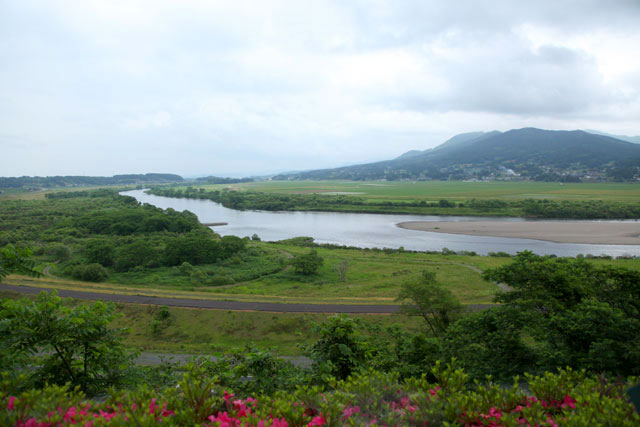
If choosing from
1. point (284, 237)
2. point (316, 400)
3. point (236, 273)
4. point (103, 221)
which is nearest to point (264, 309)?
point (236, 273)

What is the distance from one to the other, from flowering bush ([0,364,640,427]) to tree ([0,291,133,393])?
1.22m

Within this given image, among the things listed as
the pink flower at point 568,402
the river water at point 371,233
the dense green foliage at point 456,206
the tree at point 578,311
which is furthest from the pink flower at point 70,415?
the dense green foliage at point 456,206

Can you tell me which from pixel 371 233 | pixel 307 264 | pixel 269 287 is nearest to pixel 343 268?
pixel 307 264

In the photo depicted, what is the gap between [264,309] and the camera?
21016 millimetres

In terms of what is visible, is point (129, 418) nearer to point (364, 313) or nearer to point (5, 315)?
point (5, 315)

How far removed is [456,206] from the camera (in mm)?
74688

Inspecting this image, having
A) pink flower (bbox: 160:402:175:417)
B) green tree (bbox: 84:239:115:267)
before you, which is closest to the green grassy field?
green tree (bbox: 84:239:115:267)

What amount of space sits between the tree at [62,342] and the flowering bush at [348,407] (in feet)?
3.99

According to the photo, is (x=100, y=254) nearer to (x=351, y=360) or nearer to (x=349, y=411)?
(x=351, y=360)

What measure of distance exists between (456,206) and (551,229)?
79.2ft

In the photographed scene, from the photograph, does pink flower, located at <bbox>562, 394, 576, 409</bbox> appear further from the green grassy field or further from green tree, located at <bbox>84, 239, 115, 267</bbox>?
the green grassy field

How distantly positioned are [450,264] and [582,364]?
27462 millimetres

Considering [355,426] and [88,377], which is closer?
[355,426]

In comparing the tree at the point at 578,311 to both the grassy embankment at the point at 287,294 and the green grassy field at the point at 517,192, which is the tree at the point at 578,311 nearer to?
the grassy embankment at the point at 287,294
